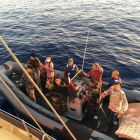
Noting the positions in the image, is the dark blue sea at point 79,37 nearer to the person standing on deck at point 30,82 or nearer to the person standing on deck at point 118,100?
the person standing on deck at point 30,82

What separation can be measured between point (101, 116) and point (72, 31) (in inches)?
487

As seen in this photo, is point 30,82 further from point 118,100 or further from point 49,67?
point 118,100

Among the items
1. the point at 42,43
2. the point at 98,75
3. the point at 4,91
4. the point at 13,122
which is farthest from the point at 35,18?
the point at 13,122

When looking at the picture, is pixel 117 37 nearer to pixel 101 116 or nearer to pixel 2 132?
pixel 101 116

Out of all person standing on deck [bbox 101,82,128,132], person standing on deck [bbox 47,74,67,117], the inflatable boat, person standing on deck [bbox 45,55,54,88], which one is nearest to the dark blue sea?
the inflatable boat

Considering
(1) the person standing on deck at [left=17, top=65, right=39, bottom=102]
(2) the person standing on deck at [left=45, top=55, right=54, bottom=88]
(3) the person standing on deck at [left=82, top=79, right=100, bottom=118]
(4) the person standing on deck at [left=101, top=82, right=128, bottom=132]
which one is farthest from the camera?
(2) the person standing on deck at [left=45, top=55, right=54, bottom=88]

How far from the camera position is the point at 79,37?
49.6 feet

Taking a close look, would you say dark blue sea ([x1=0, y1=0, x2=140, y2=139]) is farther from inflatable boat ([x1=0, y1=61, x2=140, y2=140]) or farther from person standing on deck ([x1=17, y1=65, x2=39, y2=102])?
inflatable boat ([x1=0, y1=61, x2=140, y2=140])

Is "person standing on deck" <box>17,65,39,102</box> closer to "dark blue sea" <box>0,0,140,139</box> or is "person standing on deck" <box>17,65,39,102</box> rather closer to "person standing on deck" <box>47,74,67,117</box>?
"person standing on deck" <box>47,74,67,117</box>

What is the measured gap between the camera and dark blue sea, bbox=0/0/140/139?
431 inches

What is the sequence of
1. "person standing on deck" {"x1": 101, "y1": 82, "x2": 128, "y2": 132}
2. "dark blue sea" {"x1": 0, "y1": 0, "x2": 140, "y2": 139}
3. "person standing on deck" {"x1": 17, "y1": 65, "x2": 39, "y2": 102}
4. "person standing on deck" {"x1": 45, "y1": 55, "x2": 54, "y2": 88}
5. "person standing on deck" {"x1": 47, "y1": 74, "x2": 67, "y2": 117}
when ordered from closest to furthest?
"person standing on deck" {"x1": 101, "y1": 82, "x2": 128, "y2": 132} → "person standing on deck" {"x1": 47, "y1": 74, "x2": 67, "y2": 117} → "person standing on deck" {"x1": 17, "y1": 65, "x2": 39, "y2": 102} → "person standing on deck" {"x1": 45, "y1": 55, "x2": 54, "y2": 88} → "dark blue sea" {"x1": 0, "y1": 0, "x2": 140, "y2": 139}

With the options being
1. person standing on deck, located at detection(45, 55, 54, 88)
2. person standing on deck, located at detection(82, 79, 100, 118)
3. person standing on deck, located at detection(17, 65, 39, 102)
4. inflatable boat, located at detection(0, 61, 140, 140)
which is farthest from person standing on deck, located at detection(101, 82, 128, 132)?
person standing on deck, located at detection(17, 65, 39, 102)

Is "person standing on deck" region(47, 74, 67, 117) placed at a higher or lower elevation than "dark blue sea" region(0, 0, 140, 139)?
higher

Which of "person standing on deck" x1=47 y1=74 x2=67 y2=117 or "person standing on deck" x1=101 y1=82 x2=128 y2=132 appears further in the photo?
"person standing on deck" x1=47 y1=74 x2=67 y2=117
